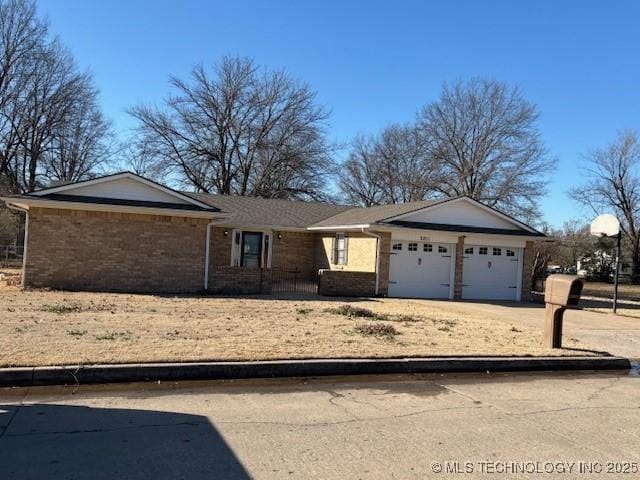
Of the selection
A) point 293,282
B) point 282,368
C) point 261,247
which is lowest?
point 282,368

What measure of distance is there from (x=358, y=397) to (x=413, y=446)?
1.86 meters

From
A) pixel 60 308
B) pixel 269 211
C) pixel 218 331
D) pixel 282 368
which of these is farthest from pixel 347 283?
pixel 282 368

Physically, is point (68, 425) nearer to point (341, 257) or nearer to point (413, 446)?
point (413, 446)

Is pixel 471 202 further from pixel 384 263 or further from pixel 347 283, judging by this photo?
pixel 347 283

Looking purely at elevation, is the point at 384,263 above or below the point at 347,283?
above

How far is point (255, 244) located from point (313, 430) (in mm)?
19989

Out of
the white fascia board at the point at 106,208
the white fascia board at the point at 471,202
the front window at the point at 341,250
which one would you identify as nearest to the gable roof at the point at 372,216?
the white fascia board at the point at 471,202

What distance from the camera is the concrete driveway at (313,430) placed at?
461 cm

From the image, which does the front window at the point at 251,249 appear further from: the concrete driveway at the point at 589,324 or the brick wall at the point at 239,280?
the concrete driveway at the point at 589,324

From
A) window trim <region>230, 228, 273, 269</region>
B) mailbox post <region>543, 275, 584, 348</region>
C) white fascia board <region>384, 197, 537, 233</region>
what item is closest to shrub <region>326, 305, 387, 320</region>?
mailbox post <region>543, 275, 584, 348</region>

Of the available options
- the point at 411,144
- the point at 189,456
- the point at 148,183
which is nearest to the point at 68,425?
the point at 189,456

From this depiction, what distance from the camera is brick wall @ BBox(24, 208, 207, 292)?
18.1 metres

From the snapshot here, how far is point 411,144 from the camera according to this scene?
5147cm

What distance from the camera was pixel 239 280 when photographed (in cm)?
1989
